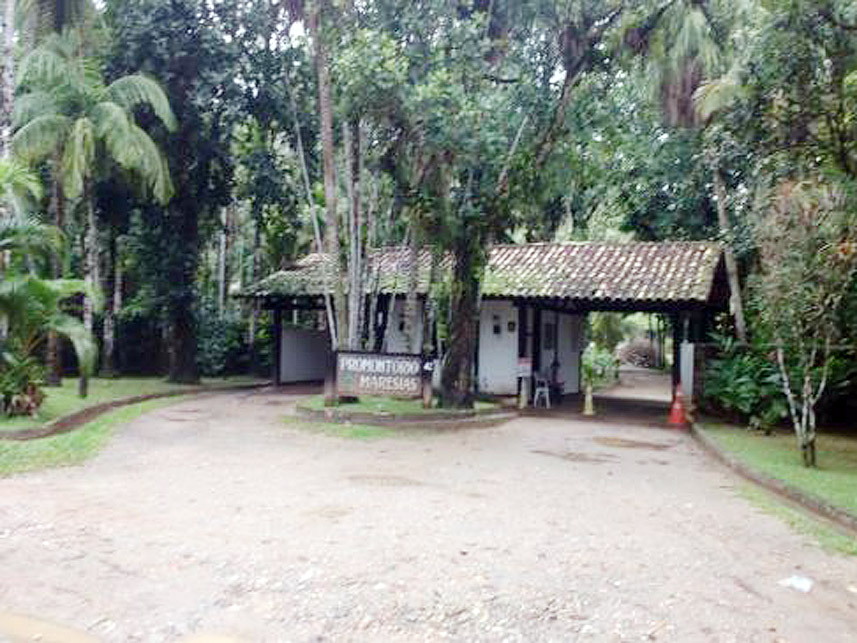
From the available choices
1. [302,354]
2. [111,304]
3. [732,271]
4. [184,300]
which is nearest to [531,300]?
[732,271]

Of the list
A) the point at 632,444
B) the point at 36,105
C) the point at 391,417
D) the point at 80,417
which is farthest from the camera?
the point at 36,105

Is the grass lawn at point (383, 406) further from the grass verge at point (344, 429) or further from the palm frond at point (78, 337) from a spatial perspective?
the palm frond at point (78, 337)

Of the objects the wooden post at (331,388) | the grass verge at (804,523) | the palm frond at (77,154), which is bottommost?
the grass verge at (804,523)

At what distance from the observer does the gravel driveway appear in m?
4.71

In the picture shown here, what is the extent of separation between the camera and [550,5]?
549 inches

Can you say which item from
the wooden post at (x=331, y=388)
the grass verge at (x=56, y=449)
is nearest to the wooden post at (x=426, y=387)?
the wooden post at (x=331, y=388)

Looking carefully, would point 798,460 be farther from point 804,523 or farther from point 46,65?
point 46,65

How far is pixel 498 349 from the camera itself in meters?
20.0

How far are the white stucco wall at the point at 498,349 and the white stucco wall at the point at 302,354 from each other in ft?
19.1

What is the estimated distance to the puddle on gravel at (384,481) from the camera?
887cm

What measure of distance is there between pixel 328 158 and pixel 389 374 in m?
4.42

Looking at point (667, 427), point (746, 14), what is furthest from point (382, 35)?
point (667, 427)

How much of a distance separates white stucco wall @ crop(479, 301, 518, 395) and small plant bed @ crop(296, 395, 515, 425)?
367cm

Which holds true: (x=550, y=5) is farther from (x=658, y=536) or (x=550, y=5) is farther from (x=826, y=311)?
(x=658, y=536)
